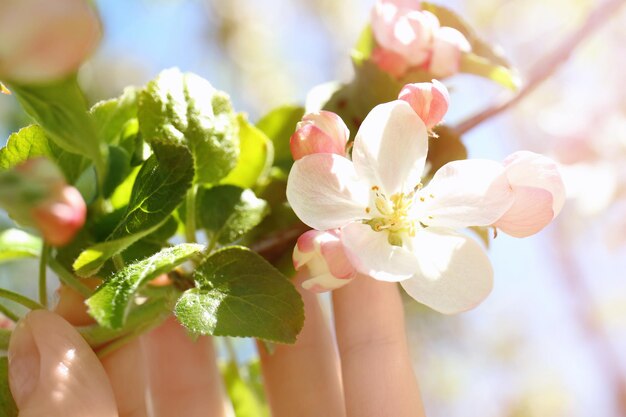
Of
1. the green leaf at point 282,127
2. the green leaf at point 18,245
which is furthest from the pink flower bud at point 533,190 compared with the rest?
the green leaf at point 18,245

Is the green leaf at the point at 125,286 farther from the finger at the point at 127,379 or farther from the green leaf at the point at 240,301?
the finger at the point at 127,379

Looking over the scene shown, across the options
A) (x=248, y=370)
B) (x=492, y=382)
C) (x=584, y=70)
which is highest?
(x=584, y=70)

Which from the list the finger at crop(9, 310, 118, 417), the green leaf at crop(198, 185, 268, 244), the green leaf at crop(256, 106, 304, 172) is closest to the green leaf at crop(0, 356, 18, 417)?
the finger at crop(9, 310, 118, 417)

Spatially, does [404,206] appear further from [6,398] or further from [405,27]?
[6,398]

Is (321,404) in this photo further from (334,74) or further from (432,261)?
(334,74)

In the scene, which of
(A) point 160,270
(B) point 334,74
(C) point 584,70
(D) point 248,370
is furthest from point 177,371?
(B) point 334,74

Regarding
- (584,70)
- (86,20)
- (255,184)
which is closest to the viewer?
(86,20)

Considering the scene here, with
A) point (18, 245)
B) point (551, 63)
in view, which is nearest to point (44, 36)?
point (18, 245)
